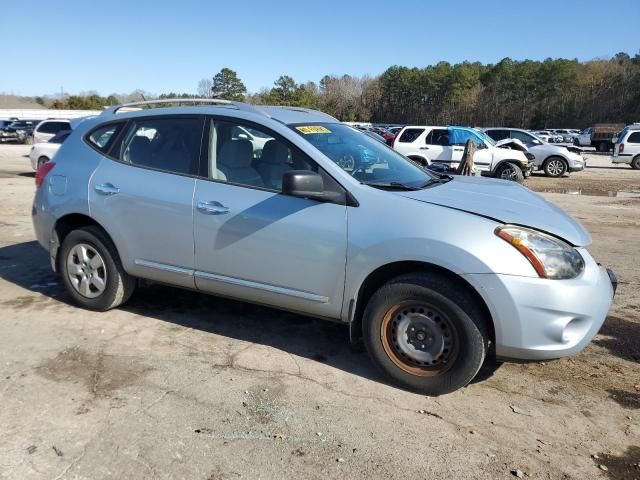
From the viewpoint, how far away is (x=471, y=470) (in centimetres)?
273

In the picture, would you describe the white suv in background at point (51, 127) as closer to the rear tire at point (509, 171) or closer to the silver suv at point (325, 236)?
the rear tire at point (509, 171)

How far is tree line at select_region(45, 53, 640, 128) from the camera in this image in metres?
79.9

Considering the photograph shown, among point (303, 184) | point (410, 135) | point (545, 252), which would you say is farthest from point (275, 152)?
point (410, 135)

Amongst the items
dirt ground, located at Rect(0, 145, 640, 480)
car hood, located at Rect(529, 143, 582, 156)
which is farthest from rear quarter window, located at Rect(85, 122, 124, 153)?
car hood, located at Rect(529, 143, 582, 156)

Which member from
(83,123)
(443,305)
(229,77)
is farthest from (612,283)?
(229,77)

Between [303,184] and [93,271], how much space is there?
7.72 ft

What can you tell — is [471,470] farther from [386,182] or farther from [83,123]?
[83,123]

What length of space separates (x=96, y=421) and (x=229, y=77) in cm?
8183

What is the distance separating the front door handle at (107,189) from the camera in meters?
4.43

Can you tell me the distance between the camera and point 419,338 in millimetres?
3441

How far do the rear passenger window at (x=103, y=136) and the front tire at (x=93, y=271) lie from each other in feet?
2.36

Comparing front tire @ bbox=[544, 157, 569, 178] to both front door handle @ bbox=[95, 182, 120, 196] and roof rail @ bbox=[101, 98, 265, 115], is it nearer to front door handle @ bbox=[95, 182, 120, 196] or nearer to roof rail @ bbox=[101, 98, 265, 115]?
roof rail @ bbox=[101, 98, 265, 115]

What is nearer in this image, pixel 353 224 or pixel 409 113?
pixel 353 224

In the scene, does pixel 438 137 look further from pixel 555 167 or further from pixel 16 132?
pixel 16 132
